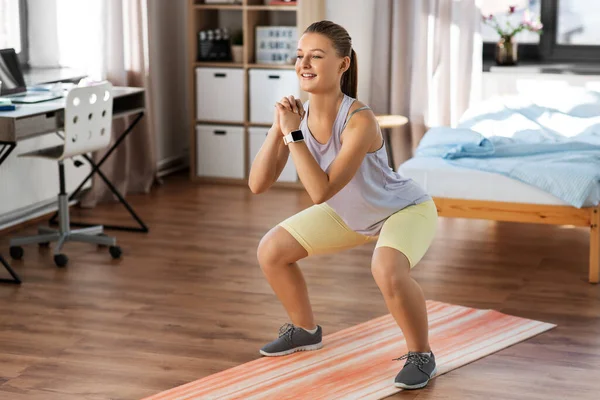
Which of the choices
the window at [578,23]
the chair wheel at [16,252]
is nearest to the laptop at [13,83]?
the chair wheel at [16,252]

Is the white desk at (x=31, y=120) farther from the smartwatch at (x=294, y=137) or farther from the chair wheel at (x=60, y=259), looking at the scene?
the smartwatch at (x=294, y=137)

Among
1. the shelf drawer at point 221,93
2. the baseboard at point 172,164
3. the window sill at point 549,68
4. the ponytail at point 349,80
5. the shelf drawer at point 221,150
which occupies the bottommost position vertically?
the baseboard at point 172,164

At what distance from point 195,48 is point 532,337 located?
131 inches

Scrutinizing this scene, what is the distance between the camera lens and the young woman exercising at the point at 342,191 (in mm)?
2867

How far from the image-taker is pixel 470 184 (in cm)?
→ 422

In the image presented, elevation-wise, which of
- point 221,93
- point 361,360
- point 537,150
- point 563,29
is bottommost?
point 361,360

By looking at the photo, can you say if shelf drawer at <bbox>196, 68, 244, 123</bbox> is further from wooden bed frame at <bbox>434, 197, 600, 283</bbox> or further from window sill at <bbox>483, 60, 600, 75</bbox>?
wooden bed frame at <bbox>434, 197, 600, 283</bbox>

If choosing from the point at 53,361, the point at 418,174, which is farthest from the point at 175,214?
the point at 53,361

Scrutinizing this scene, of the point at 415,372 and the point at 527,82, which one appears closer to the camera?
the point at 415,372

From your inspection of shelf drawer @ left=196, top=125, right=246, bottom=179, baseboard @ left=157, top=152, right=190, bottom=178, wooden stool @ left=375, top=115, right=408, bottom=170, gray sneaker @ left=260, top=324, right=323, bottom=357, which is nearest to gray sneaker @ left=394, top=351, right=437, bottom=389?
gray sneaker @ left=260, top=324, right=323, bottom=357

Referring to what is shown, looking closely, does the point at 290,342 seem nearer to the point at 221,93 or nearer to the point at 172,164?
the point at 221,93

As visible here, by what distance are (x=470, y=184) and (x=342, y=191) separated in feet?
4.45

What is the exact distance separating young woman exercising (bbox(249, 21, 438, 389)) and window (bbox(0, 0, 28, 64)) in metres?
2.50

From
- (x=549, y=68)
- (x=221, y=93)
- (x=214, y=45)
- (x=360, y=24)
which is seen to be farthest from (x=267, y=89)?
(x=549, y=68)
